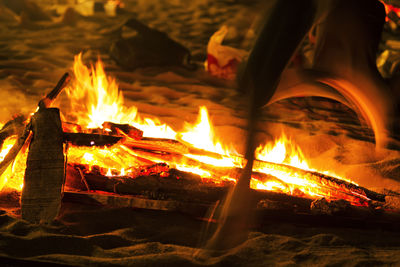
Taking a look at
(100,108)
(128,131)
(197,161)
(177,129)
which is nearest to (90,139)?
(128,131)

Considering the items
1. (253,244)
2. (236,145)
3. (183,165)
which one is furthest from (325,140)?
(253,244)

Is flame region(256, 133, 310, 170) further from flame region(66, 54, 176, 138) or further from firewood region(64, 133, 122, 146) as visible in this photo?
firewood region(64, 133, 122, 146)

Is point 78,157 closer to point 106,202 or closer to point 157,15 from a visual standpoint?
point 106,202

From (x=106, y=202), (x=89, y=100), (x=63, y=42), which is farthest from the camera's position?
(x=63, y=42)

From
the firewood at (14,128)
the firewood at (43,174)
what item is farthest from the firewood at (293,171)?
the firewood at (14,128)

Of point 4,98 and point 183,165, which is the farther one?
point 4,98

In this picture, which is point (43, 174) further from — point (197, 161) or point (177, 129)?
point (177, 129)

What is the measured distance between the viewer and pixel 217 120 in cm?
475

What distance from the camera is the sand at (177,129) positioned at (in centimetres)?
215

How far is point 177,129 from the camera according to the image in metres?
4.38

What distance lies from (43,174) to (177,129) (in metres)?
2.07

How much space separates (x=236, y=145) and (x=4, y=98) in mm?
2906

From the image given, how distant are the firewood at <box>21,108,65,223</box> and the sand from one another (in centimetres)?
10

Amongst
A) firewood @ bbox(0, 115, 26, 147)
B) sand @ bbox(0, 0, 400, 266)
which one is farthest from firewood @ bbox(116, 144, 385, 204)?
firewood @ bbox(0, 115, 26, 147)
